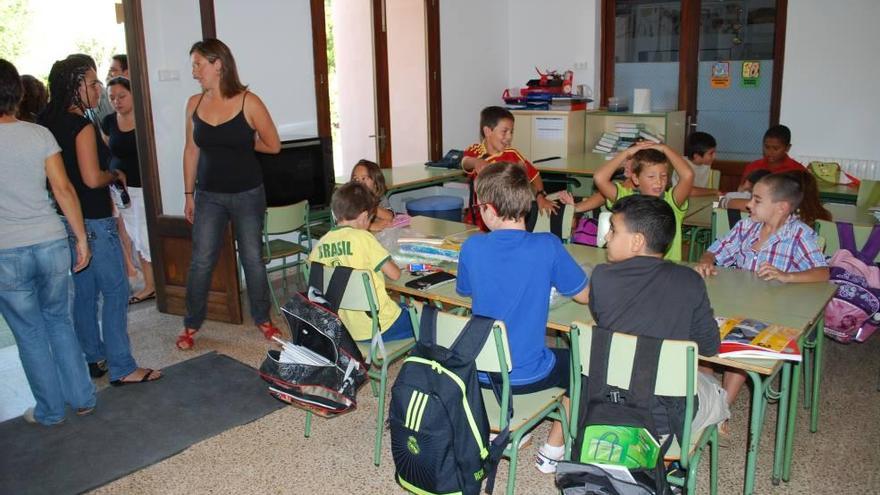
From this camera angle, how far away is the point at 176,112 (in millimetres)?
4727

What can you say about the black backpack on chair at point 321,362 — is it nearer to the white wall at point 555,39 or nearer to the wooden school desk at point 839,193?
the wooden school desk at point 839,193

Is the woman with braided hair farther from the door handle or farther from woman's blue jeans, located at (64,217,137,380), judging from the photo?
the door handle

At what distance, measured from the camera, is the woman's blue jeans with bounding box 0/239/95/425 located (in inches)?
117

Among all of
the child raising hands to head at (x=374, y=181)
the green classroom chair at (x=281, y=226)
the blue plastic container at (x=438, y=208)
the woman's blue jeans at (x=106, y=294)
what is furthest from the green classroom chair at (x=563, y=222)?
the woman's blue jeans at (x=106, y=294)

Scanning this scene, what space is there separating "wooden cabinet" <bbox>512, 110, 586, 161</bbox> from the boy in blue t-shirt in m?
4.51

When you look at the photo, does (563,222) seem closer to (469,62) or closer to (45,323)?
(45,323)

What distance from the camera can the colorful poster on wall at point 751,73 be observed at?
650cm

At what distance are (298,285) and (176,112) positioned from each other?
4.90 ft

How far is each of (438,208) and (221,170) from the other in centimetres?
213

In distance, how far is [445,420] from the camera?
2094 millimetres

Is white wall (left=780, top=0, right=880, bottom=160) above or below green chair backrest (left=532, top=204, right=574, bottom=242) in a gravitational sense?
above

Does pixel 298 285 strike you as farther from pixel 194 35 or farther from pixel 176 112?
pixel 194 35

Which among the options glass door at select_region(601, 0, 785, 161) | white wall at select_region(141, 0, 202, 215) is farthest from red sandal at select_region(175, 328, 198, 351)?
glass door at select_region(601, 0, 785, 161)

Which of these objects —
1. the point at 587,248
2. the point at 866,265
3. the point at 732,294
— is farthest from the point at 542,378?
the point at 866,265
